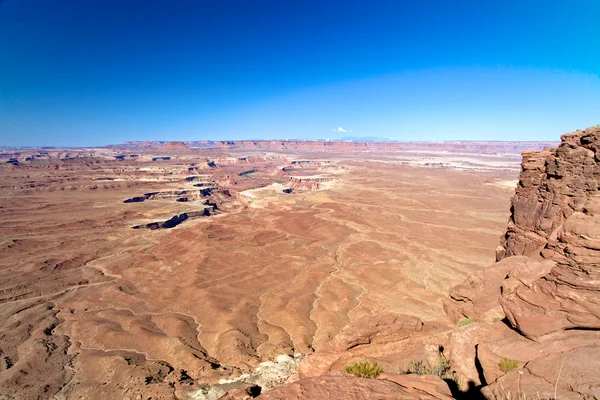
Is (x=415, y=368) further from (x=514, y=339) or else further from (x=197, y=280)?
(x=197, y=280)

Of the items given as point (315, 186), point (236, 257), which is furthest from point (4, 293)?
point (315, 186)

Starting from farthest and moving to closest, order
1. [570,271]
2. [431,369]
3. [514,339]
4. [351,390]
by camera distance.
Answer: [431,369] < [514,339] < [570,271] < [351,390]

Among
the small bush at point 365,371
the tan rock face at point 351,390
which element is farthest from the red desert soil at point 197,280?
the tan rock face at point 351,390

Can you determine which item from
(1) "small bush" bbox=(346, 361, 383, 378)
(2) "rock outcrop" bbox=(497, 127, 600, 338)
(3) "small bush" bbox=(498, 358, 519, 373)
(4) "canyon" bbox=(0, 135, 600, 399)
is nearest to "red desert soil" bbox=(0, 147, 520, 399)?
(4) "canyon" bbox=(0, 135, 600, 399)

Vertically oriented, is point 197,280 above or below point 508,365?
below

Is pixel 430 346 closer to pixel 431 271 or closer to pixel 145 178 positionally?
pixel 431 271

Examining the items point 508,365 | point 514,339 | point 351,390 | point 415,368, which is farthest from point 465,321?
point 351,390

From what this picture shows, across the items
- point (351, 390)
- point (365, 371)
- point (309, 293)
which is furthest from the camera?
point (309, 293)
